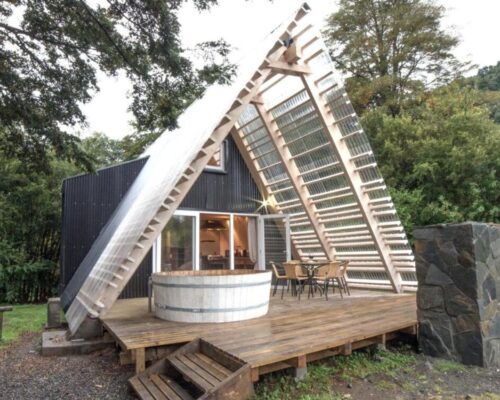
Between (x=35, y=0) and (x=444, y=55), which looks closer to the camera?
(x=35, y=0)

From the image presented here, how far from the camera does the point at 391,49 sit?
48.2 ft

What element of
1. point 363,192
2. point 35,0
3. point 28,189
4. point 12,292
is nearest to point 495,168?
point 363,192

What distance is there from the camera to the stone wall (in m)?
4.24

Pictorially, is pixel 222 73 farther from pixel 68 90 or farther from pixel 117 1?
pixel 68 90

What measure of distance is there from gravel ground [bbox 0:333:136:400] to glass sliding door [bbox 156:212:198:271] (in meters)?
3.61

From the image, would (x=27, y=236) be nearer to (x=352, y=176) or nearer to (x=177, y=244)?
(x=177, y=244)

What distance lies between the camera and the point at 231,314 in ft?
16.3

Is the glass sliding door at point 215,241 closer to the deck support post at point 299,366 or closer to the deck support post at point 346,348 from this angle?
the deck support post at point 346,348

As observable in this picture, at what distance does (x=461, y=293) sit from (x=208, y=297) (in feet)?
10.1

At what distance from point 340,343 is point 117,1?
447cm

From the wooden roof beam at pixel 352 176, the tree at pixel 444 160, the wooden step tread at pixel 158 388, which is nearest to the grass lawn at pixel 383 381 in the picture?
the wooden step tread at pixel 158 388

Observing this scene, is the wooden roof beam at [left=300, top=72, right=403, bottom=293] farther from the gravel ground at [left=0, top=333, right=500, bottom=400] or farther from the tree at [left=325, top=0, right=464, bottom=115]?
the tree at [left=325, top=0, right=464, bottom=115]

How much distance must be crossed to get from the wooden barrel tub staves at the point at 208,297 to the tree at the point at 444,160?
702 cm

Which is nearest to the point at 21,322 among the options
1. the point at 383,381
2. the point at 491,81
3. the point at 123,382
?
the point at 123,382
